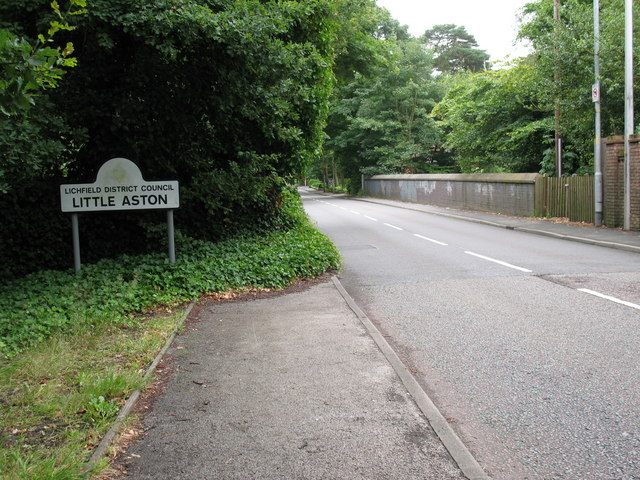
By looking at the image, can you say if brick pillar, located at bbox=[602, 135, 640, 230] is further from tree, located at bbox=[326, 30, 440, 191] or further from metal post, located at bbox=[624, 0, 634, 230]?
tree, located at bbox=[326, 30, 440, 191]

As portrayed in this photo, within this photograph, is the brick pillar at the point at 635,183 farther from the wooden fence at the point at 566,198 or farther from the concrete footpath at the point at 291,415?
the concrete footpath at the point at 291,415

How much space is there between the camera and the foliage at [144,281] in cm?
673

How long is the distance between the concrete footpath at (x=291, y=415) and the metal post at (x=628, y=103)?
13.2m

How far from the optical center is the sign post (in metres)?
8.77

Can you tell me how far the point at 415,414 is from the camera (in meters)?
4.13

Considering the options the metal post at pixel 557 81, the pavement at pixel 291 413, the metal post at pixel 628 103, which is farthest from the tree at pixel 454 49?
the pavement at pixel 291 413

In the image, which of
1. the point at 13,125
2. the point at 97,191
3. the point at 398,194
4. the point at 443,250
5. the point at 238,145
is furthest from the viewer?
the point at 398,194

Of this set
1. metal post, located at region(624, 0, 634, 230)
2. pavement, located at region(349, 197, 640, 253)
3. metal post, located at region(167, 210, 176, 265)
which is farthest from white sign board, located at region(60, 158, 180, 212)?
metal post, located at region(624, 0, 634, 230)

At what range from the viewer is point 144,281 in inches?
336

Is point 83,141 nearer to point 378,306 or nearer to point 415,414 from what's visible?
point 378,306

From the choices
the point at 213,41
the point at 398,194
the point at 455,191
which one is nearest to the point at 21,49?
the point at 213,41

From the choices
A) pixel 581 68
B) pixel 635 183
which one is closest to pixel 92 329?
pixel 635 183

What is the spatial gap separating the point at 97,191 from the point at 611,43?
16258 mm

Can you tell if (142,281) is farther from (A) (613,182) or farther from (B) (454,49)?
(B) (454,49)
